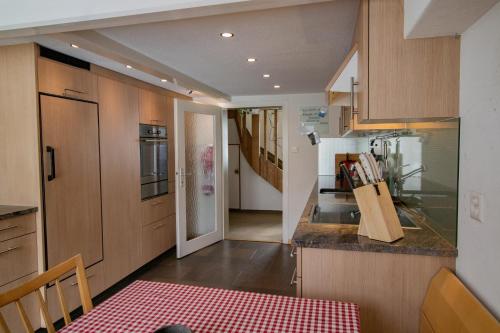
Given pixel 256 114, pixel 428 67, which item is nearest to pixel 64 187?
pixel 428 67

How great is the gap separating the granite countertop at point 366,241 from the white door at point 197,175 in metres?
2.35

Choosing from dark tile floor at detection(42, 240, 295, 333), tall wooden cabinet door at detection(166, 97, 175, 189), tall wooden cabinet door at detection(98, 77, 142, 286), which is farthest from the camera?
tall wooden cabinet door at detection(166, 97, 175, 189)

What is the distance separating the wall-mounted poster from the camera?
447 centimetres

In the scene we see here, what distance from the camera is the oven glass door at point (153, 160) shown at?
3493 millimetres

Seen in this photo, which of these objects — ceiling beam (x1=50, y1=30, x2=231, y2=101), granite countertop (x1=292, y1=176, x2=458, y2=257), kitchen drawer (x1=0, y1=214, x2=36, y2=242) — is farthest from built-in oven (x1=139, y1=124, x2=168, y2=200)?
granite countertop (x1=292, y1=176, x2=458, y2=257)

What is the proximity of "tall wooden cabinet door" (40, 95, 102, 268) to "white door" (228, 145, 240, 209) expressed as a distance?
4110 millimetres

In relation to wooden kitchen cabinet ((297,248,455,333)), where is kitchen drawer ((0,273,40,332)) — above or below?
below

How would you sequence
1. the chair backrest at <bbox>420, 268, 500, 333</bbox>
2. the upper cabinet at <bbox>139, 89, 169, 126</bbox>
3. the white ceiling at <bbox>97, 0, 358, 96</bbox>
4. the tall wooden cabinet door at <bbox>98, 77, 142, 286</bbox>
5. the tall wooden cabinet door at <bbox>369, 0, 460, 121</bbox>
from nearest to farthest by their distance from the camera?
the chair backrest at <bbox>420, 268, 500, 333</bbox> → the tall wooden cabinet door at <bbox>369, 0, 460, 121</bbox> → the white ceiling at <bbox>97, 0, 358, 96</bbox> → the tall wooden cabinet door at <bbox>98, 77, 142, 286</bbox> → the upper cabinet at <bbox>139, 89, 169, 126</bbox>

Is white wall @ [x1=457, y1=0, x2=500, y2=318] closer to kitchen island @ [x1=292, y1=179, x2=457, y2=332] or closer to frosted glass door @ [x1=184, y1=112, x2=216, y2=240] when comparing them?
kitchen island @ [x1=292, y1=179, x2=457, y2=332]

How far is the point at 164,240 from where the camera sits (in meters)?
3.88

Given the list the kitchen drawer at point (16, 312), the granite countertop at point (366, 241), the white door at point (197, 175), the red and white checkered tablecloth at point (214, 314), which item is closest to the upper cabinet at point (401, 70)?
the granite countertop at point (366, 241)

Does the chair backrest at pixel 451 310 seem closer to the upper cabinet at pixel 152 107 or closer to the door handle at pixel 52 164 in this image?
the door handle at pixel 52 164

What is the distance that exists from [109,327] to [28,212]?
1589mm

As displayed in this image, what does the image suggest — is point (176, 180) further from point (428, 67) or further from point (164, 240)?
point (428, 67)
